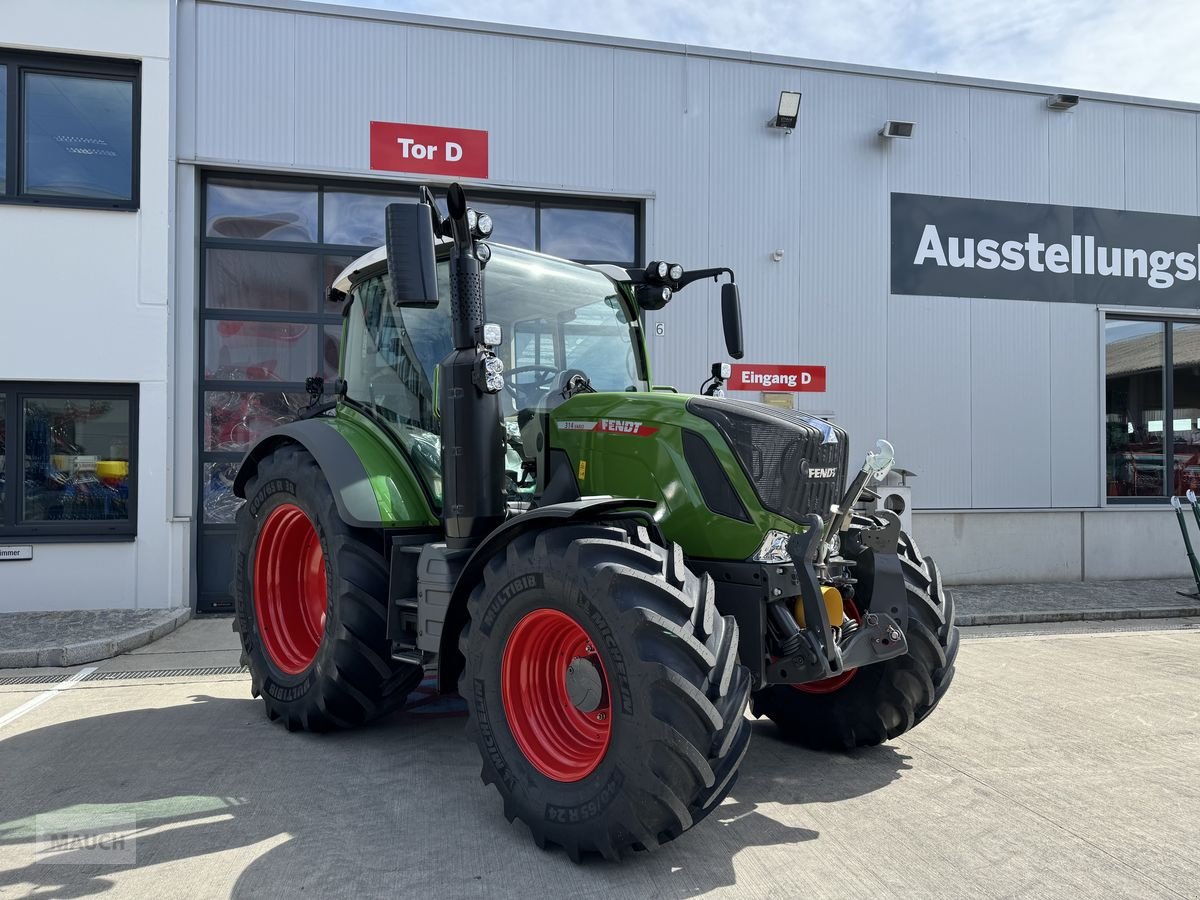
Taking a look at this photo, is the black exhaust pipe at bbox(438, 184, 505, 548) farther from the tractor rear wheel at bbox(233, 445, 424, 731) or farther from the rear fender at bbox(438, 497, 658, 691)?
the tractor rear wheel at bbox(233, 445, 424, 731)

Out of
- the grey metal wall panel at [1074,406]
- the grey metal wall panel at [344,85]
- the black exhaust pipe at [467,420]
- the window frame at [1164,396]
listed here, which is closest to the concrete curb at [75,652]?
the black exhaust pipe at [467,420]

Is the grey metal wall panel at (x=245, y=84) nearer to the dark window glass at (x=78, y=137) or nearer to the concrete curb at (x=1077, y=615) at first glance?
the dark window glass at (x=78, y=137)

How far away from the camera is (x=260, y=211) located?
8812 mm

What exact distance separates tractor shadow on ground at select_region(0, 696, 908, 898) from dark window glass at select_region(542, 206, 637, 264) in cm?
580

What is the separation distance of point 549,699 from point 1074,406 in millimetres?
9119

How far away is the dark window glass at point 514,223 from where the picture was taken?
30.4ft

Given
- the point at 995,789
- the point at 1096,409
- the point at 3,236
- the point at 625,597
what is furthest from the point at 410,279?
the point at 1096,409

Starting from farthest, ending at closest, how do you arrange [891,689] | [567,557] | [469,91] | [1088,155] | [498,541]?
1. [1088,155]
2. [469,91]
3. [891,689]
4. [498,541]
5. [567,557]

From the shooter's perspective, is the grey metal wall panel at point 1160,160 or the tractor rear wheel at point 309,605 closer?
the tractor rear wheel at point 309,605

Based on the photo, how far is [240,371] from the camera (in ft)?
28.8

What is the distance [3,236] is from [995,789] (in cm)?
892

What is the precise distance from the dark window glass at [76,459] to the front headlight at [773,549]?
701 cm

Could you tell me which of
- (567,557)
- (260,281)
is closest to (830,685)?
(567,557)

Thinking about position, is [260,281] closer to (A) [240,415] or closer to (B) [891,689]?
(A) [240,415]
